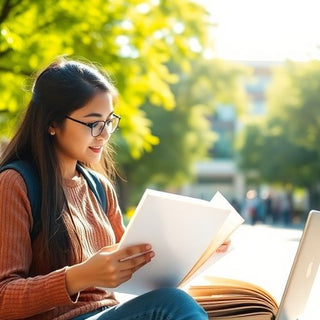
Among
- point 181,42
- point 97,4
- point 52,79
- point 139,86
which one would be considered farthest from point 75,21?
point 52,79

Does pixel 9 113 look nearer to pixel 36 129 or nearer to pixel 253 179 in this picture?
pixel 36 129

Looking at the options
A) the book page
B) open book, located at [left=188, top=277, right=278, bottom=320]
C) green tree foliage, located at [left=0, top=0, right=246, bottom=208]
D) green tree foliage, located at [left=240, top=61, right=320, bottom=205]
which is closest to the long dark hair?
the book page

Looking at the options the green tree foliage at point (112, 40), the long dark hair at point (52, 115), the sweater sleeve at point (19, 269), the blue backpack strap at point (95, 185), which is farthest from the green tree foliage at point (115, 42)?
the sweater sleeve at point (19, 269)

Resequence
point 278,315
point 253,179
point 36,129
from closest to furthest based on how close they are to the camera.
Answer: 1. point 278,315
2. point 36,129
3. point 253,179

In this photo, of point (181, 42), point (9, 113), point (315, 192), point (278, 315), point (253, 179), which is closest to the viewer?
point (278, 315)

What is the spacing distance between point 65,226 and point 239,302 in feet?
1.83

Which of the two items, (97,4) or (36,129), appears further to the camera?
(97,4)

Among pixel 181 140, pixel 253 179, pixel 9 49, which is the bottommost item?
pixel 253 179

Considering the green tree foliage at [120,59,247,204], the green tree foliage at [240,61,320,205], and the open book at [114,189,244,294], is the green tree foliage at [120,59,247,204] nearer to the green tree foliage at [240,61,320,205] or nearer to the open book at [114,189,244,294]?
the green tree foliage at [240,61,320,205]

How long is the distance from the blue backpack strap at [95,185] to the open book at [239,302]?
472 mm

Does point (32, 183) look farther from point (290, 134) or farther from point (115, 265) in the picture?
point (290, 134)

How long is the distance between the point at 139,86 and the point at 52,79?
8776 mm

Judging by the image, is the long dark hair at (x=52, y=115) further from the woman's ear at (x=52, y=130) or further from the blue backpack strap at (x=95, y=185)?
the blue backpack strap at (x=95, y=185)

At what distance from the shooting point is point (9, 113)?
36.2ft
